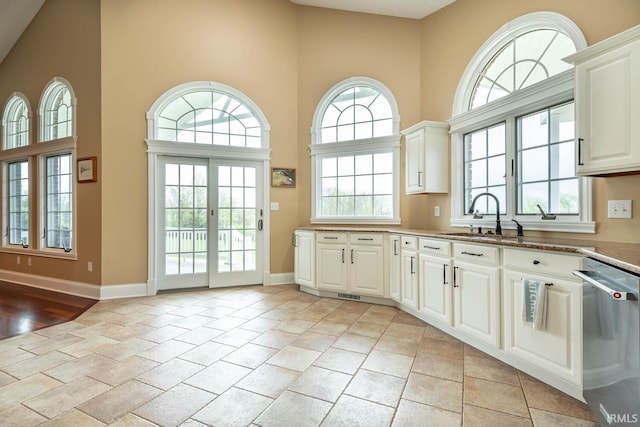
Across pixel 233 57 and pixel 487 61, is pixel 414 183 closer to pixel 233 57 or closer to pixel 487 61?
pixel 487 61

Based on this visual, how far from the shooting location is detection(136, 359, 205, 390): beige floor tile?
205 centimetres

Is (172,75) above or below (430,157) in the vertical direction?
above

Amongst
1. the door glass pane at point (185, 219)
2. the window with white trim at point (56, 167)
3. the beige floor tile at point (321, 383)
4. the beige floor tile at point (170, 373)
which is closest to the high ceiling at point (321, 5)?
the window with white trim at point (56, 167)

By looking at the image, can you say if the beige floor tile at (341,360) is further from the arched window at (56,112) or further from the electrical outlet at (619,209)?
the arched window at (56,112)

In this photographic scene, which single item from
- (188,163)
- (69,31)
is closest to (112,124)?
(188,163)

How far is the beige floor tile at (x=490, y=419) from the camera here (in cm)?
166

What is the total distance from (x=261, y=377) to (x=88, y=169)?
371 cm

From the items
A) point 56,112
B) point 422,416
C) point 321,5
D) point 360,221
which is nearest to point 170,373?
point 422,416

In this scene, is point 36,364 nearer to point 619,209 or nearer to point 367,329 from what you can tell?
point 367,329

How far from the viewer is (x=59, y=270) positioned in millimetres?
4598

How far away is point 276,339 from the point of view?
2.78 meters

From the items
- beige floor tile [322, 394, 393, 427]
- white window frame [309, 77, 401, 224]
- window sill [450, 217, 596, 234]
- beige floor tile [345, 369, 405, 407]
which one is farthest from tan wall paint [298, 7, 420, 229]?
beige floor tile [322, 394, 393, 427]

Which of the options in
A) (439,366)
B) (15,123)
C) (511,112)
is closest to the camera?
(439,366)

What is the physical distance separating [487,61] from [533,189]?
5.15 ft
